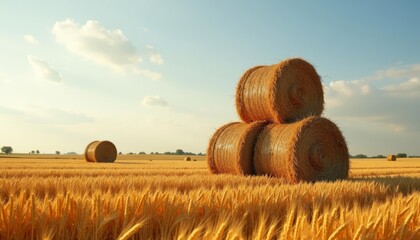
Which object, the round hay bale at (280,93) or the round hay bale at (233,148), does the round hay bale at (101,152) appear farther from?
the round hay bale at (280,93)

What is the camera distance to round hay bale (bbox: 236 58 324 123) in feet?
33.2

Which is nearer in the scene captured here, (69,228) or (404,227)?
(404,227)

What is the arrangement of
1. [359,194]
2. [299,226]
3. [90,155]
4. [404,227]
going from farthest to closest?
[90,155]
[359,194]
[404,227]
[299,226]

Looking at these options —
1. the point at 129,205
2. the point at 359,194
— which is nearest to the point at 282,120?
the point at 359,194

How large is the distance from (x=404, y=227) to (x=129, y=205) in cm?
190

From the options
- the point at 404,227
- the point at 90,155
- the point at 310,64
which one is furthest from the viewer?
the point at 90,155

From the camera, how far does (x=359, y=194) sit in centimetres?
605

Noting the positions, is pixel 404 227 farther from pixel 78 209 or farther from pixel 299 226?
pixel 78 209

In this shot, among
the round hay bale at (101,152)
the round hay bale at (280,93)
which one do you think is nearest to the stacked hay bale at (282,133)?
the round hay bale at (280,93)

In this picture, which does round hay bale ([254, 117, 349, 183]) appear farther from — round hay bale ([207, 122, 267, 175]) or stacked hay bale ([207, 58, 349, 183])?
round hay bale ([207, 122, 267, 175])

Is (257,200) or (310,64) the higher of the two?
(310,64)

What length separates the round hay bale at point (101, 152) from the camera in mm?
25055

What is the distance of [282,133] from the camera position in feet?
31.3

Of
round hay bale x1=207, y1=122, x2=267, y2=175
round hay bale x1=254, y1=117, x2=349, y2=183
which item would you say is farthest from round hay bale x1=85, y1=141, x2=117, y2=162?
round hay bale x1=254, y1=117, x2=349, y2=183
